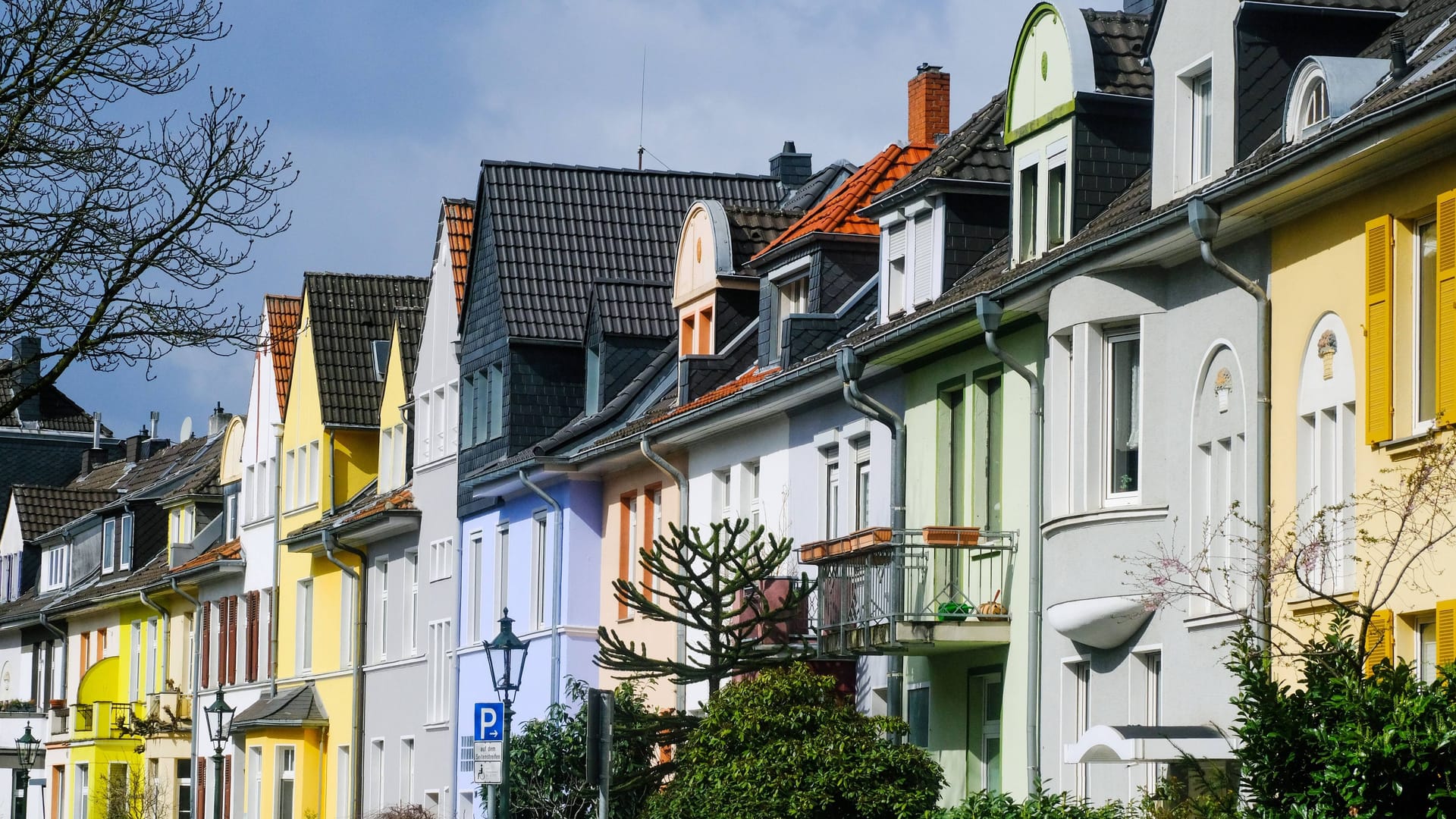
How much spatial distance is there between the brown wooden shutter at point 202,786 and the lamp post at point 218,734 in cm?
83

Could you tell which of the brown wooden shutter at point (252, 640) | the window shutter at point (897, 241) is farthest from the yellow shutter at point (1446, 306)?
the brown wooden shutter at point (252, 640)

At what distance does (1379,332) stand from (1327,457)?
1.40m

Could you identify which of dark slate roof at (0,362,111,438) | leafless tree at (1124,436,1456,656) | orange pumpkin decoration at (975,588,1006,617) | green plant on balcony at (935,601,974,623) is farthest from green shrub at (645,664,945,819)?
dark slate roof at (0,362,111,438)

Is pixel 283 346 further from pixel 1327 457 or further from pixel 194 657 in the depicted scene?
pixel 1327 457

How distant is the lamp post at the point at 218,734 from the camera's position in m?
46.7

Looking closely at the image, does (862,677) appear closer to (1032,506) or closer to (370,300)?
(1032,506)

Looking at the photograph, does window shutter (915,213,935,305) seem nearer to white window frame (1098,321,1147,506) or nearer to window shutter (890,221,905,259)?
window shutter (890,221,905,259)

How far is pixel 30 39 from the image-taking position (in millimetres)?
15273

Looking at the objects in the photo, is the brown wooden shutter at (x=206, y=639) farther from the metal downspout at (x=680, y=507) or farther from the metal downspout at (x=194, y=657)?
the metal downspout at (x=680, y=507)

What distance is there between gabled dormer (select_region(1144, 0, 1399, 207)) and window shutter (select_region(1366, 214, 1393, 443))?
2.67 meters

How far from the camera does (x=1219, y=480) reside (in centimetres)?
2033

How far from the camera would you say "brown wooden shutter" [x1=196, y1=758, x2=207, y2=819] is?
2218 inches

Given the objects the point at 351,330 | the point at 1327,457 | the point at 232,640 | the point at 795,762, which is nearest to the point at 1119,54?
the point at 1327,457

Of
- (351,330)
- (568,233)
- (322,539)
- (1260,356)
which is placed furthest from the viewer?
(351,330)
